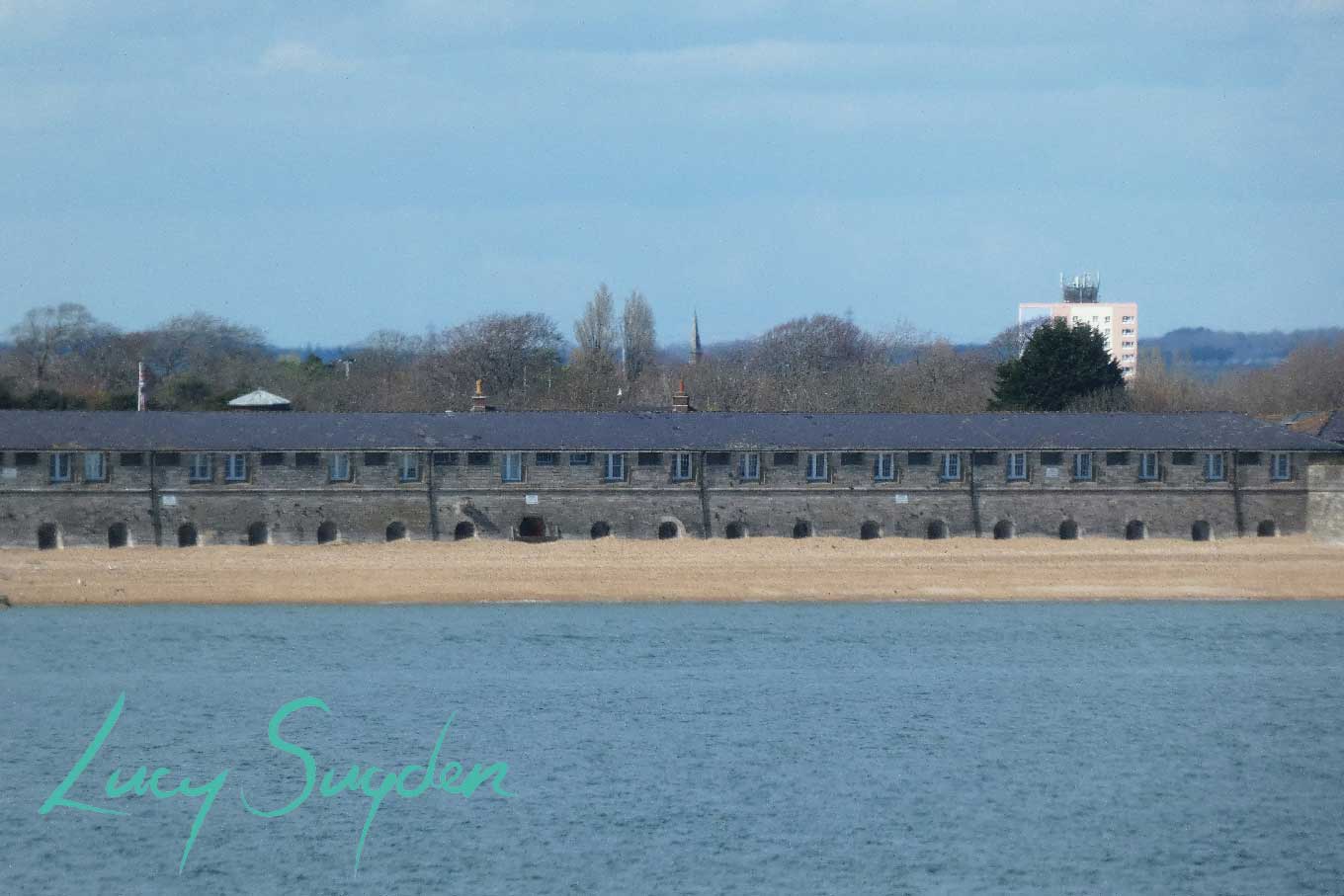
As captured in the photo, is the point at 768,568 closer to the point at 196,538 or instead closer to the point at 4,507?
the point at 196,538

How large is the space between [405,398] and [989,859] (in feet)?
279

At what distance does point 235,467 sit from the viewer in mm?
67188

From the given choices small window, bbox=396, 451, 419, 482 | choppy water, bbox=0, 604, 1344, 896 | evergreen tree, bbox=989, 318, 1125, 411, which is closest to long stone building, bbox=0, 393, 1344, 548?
small window, bbox=396, 451, 419, 482

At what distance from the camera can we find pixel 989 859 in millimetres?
31625

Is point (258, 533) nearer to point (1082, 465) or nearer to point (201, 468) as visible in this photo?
point (201, 468)

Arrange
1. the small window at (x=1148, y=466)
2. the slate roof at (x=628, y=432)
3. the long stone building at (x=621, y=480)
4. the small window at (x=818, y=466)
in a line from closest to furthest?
the long stone building at (x=621, y=480) → the slate roof at (x=628, y=432) → the small window at (x=818, y=466) → the small window at (x=1148, y=466)

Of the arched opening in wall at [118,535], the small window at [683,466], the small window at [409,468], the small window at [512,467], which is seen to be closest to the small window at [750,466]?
the small window at [683,466]

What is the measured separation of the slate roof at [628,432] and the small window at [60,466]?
0.36m

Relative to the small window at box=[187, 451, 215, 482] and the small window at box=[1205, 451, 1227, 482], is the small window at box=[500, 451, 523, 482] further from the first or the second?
the small window at box=[1205, 451, 1227, 482]

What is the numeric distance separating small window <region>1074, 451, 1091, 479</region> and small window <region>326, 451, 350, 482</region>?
2562 centimetres

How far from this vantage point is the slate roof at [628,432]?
6781cm

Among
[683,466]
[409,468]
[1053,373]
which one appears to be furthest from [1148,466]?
[409,468]

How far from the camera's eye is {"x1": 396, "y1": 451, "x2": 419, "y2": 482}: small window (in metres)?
67.5

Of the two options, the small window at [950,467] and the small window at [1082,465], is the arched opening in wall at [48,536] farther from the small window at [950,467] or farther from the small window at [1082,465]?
the small window at [1082,465]
